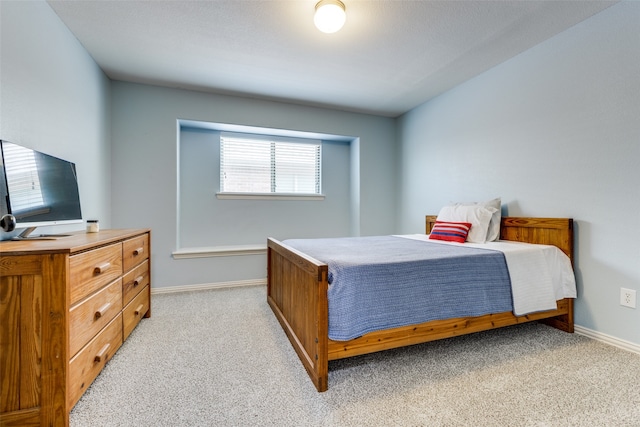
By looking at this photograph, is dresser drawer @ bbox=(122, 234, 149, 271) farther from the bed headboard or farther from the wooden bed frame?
the bed headboard

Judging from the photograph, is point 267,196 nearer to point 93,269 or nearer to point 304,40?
point 304,40

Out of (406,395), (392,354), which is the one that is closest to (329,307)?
(406,395)

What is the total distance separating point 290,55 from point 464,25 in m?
1.39

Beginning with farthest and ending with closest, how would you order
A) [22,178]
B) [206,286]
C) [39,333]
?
[206,286]
[22,178]
[39,333]

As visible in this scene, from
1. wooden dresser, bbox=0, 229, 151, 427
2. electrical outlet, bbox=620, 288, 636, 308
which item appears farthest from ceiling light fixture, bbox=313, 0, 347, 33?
electrical outlet, bbox=620, 288, 636, 308

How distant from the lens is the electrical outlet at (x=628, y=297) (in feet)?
5.92

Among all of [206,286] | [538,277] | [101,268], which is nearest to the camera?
[101,268]

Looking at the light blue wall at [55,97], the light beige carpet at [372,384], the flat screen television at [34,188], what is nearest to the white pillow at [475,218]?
the light beige carpet at [372,384]

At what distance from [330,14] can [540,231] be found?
229 cm

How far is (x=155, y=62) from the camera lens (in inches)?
100

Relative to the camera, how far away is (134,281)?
2016 mm

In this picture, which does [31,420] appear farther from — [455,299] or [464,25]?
Result: [464,25]

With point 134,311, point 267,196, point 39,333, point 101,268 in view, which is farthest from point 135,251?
point 267,196

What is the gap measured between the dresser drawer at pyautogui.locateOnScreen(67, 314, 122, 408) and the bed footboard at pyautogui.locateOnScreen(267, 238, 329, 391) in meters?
1.05
